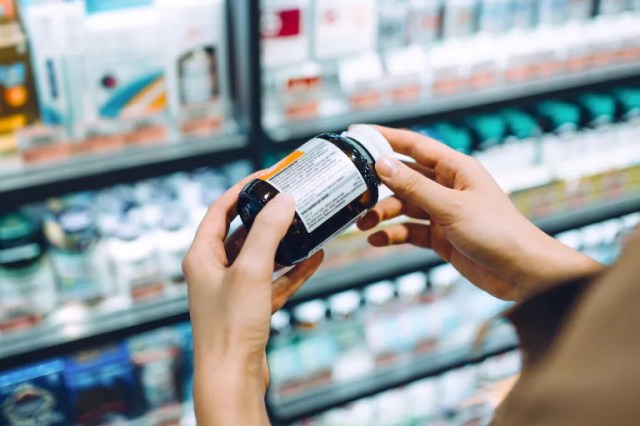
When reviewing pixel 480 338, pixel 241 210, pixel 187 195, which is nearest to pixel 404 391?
pixel 187 195

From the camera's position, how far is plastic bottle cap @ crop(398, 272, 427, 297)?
1928mm

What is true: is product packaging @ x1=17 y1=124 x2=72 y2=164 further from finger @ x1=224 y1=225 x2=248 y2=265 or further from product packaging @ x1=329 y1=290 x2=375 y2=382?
product packaging @ x1=329 y1=290 x2=375 y2=382

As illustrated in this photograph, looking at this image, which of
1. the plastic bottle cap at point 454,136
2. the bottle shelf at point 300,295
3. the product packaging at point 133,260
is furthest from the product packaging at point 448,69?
the product packaging at point 133,260

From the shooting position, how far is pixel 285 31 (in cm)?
146

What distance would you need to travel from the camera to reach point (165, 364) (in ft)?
5.47

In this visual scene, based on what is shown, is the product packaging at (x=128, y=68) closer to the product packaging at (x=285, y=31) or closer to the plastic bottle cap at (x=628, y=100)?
the product packaging at (x=285, y=31)

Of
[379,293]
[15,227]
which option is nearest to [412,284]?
[379,293]

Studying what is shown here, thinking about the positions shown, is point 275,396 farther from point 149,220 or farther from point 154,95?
point 154,95

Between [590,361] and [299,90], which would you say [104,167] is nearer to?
[299,90]

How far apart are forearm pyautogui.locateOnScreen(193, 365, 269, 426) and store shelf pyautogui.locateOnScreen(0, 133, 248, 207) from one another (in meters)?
0.60

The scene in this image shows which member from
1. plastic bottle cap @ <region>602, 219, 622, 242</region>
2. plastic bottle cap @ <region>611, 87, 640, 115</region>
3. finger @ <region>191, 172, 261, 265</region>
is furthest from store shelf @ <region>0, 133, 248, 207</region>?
plastic bottle cap @ <region>602, 219, 622, 242</region>

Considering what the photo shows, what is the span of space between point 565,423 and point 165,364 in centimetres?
138

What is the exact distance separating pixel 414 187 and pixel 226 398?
421 millimetres

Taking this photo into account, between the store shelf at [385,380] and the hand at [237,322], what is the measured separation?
3.31ft
